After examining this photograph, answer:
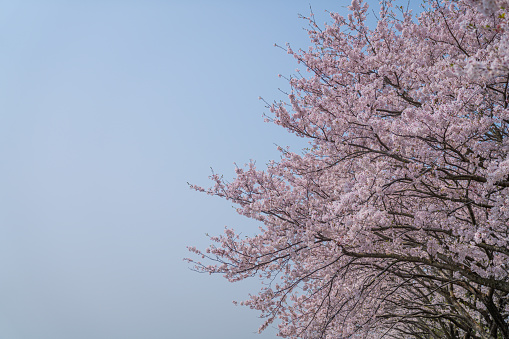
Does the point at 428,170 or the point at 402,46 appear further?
the point at 402,46

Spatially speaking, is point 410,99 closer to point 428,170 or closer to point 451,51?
point 451,51

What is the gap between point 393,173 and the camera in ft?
17.8

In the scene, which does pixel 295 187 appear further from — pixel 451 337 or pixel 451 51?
pixel 451 337

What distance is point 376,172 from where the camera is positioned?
5.36 metres

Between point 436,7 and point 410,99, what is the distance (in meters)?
1.77

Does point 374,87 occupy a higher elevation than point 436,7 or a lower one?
lower

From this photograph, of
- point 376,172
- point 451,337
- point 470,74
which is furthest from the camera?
point 451,337

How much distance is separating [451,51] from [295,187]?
3520 mm

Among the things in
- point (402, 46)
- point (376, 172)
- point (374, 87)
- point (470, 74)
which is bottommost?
point (470, 74)

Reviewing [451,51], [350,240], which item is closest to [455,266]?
[350,240]

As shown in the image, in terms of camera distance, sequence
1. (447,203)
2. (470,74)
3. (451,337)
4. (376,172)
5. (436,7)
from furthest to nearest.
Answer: (451,337)
(436,7)
(447,203)
(376,172)
(470,74)

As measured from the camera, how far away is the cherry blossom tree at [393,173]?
5.28 m

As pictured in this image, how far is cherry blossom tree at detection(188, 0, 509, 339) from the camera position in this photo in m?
5.28

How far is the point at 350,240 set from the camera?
5535 millimetres
